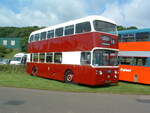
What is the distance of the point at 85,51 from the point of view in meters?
15.5

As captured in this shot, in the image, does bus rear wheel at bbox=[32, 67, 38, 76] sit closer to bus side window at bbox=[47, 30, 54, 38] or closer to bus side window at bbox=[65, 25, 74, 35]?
bus side window at bbox=[47, 30, 54, 38]

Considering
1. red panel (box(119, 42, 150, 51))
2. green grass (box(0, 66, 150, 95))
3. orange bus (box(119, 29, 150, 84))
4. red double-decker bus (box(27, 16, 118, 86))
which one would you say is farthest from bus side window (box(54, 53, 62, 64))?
red panel (box(119, 42, 150, 51))

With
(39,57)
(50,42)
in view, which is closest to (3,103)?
(50,42)

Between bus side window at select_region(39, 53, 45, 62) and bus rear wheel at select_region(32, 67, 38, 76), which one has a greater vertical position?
bus side window at select_region(39, 53, 45, 62)

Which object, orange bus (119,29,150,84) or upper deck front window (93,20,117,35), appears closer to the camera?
upper deck front window (93,20,117,35)

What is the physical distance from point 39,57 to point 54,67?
365cm

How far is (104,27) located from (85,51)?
2.14 meters

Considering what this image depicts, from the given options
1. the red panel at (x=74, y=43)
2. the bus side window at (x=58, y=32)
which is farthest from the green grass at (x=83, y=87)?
the bus side window at (x=58, y=32)

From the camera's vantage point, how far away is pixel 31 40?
2466 cm

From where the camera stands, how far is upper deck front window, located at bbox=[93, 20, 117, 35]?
49.6 feet

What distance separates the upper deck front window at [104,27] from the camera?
595 inches

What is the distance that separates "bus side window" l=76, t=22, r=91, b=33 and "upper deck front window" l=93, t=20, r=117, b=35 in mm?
510

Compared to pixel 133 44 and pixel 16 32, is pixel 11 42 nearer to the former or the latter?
pixel 16 32

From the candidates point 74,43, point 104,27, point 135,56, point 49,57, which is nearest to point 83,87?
point 74,43
